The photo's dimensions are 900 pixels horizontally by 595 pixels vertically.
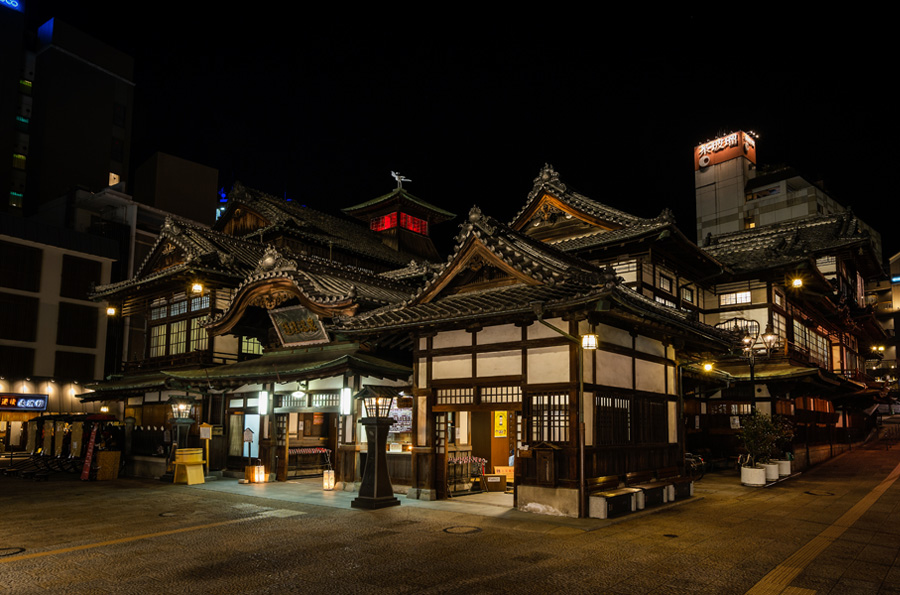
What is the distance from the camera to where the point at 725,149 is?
70.6 meters

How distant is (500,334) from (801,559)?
896 cm

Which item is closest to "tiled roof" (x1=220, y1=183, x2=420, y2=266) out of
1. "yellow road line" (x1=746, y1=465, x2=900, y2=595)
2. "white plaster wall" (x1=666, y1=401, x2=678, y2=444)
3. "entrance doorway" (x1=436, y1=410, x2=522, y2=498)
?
"entrance doorway" (x1=436, y1=410, x2=522, y2=498)

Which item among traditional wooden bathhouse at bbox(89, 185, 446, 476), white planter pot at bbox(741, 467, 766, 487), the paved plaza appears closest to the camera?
the paved plaza

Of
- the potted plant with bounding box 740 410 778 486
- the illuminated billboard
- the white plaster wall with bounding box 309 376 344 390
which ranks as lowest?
the potted plant with bounding box 740 410 778 486

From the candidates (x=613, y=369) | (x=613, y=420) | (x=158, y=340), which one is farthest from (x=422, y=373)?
(x=158, y=340)

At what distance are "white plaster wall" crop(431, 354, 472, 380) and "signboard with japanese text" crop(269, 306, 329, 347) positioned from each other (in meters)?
5.70

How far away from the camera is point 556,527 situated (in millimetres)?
14359

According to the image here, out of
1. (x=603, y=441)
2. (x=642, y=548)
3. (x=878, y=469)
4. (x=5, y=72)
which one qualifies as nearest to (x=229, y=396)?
(x=603, y=441)

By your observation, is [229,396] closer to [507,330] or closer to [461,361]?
[461,361]

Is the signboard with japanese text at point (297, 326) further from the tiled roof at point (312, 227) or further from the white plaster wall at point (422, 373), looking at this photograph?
the tiled roof at point (312, 227)

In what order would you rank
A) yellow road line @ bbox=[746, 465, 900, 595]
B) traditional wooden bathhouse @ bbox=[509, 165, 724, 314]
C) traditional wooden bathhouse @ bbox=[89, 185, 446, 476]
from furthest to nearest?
traditional wooden bathhouse @ bbox=[509, 165, 724, 314]
traditional wooden bathhouse @ bbox=[89, 185, 446, 476]
yellow road line @ bbox=[746, 465, 900, 595]

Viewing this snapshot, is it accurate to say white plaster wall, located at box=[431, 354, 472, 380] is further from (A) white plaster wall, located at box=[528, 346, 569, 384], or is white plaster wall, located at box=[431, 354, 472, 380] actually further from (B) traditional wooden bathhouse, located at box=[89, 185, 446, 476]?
(B) traditional wooden bathhouse, located at box=[89, 185, 446, 476]

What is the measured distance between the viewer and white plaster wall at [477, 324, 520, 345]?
17.6m

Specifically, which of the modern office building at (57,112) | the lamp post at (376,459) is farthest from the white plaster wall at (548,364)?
the modern office building at (57,112)
